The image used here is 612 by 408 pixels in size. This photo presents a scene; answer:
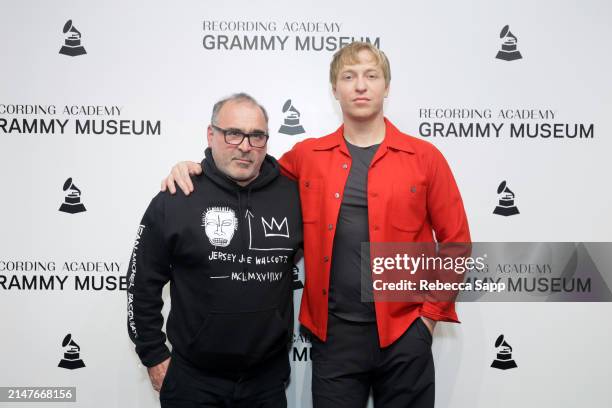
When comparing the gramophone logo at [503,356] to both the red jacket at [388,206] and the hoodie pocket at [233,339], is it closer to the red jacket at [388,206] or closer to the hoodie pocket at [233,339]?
the red jacket at [388,206]

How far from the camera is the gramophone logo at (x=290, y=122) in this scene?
6.69 feet

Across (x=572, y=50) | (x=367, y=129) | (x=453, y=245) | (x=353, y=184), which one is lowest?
(x=453, y=245)

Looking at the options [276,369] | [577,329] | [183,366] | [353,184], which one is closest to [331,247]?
[353,184]

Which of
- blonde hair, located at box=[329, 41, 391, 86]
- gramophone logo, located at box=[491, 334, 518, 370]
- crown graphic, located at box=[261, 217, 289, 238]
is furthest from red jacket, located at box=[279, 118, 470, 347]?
gramophone logo, located at box=[491, 334, 518, 370]

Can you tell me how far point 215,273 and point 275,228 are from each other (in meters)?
0.25

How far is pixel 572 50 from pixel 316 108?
1.21 metres

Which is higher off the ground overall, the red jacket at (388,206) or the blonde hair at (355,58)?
the blonde hair at (355,58)

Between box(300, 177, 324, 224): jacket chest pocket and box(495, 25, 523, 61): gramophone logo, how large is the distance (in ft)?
3.61

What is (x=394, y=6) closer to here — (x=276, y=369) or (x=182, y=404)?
(x=276, y=369)

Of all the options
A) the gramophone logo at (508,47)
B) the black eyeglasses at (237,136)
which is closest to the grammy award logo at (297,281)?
the black eyeglasses at (237,136)

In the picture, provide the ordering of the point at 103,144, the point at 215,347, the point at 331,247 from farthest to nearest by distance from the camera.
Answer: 1. the point at 103,144
2. the point at 331,247
3. the point at 215,347

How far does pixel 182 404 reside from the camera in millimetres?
1515

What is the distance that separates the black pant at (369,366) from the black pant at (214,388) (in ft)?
0.70

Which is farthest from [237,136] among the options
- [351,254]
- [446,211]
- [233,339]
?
[446,211]
